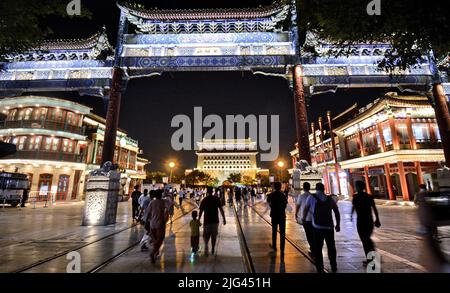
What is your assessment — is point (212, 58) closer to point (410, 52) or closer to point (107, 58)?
point (107, 58)

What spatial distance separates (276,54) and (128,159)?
112 ft

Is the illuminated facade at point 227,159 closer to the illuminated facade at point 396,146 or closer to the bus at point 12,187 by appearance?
the illuminated facade at point 396,146

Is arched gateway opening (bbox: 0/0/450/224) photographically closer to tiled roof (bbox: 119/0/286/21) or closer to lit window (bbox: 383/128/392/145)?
tiled roof (bbox: 119/0/286/21)

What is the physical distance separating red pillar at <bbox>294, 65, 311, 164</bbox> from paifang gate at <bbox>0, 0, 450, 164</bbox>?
5 centimetres

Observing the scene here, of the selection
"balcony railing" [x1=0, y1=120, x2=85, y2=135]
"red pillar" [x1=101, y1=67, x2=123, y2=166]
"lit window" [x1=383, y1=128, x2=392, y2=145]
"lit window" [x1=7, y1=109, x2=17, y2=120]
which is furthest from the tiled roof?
"lit window" [x1=7, y1=109, x2=17, y2=120]

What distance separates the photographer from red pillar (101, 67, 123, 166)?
35.5 ft

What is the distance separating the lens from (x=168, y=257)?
5047mm

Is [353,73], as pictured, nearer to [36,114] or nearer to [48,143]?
[48,143]

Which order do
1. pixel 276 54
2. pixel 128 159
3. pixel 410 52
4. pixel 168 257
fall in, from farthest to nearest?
pixel 128 159 < pixel 276 54 < pixel 410 52 < pixel 168 257

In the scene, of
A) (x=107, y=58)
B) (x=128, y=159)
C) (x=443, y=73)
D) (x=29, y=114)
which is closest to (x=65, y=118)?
(x=29, y=114)

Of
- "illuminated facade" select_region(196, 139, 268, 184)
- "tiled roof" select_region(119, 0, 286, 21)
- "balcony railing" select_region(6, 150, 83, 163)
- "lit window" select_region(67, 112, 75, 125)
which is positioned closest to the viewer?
"tiled roof" select_region(119, 0, 286, 21)

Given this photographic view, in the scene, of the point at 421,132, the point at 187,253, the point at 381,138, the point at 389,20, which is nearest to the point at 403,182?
the point at 381,138
